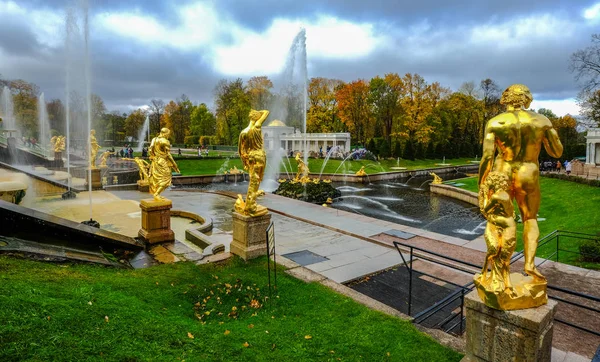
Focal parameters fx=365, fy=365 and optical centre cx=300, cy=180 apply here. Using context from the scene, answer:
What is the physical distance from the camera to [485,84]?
59.0 metres

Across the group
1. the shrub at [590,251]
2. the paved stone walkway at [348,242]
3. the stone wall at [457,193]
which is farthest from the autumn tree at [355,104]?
the shrub at [590,251]

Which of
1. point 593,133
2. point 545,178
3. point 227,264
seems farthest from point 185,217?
point 593,133

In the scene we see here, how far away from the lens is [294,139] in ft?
174

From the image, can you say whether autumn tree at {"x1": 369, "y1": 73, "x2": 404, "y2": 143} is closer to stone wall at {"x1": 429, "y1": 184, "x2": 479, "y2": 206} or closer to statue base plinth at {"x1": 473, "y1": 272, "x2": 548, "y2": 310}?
stone wall at {"x1": 429, "y1": 184, "x2": 479, "y2": 206}

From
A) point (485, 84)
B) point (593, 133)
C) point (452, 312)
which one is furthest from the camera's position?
point (485, 84)

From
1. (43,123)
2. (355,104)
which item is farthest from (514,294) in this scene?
(355,104)

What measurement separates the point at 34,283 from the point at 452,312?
242 inches

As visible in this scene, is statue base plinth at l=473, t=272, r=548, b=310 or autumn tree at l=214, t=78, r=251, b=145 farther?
autumn tree at l=214, t=78, r=251, b=145

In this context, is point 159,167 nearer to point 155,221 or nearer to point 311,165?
point 155,221

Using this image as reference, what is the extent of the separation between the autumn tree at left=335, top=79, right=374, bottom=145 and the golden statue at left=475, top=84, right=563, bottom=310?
168ft

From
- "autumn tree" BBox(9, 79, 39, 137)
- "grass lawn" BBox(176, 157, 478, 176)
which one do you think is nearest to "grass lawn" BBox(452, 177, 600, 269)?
A: "grass lawn" BBox(176, 157, 478, 176)

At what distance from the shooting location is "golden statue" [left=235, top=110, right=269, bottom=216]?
7734mm

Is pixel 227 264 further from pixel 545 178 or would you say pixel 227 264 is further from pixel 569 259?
pixel 545 178

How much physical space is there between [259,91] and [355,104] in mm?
15887
